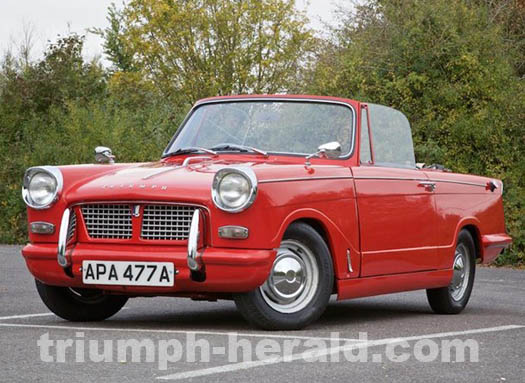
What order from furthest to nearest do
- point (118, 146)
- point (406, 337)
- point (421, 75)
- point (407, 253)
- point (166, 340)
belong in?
point (118, 146) < point (421, 75) < point (407, 253) < point (406, 337) < point (166, 340)

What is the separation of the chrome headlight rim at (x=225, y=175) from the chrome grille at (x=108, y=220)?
0.64 metres

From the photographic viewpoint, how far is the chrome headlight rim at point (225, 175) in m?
7.37

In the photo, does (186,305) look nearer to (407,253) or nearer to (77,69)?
(407,253)

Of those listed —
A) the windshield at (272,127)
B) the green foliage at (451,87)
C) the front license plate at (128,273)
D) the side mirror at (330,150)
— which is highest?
the green foliage at (451,87)

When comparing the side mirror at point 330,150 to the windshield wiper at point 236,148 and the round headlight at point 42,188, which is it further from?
the round headlight at point 42,188

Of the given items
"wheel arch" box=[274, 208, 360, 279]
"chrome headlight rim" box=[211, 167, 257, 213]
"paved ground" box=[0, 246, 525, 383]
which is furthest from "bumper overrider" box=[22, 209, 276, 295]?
"wheel arch" box=[274, 208, 360, 279]

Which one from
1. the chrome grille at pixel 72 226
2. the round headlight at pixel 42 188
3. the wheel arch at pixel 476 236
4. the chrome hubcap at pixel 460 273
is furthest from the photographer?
the wheel arch at pixel 476 236

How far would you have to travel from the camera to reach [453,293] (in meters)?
9.82

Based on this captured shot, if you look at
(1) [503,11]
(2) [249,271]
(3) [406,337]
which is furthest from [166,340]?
(1) [503,11]

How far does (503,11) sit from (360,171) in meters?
15.7

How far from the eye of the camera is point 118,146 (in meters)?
21.6

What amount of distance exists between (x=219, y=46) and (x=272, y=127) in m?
37.8

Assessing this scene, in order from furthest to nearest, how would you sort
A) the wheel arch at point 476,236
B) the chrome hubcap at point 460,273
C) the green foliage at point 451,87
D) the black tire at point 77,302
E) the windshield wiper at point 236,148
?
the green foliage at point 451,87
the wheel arch at point 476,236
the chrome hubcap at point 460,273
the windshield wiper at point 236,148
the black tire at point 77,302

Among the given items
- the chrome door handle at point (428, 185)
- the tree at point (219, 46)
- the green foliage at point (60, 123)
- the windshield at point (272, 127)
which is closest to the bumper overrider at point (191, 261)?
the windshield at point (272, 127)
